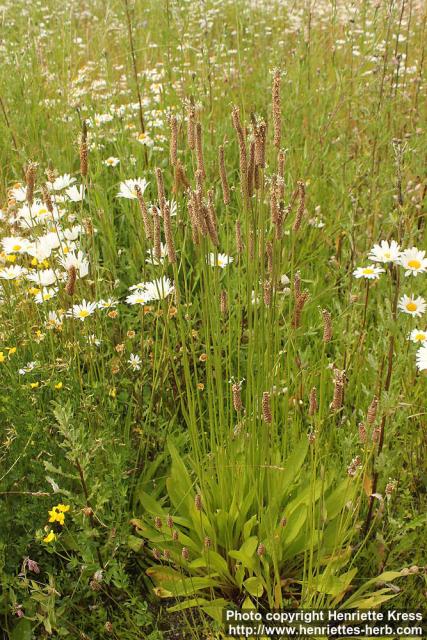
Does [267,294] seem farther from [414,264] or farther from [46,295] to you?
[46,295]

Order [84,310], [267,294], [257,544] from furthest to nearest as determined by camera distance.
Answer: [84,310], [257,544], [267,294]

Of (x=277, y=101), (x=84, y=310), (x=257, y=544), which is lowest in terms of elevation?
(x=257, y=544)

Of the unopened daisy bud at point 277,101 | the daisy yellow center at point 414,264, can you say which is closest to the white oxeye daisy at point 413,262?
the daisy yellow center at point 414,264

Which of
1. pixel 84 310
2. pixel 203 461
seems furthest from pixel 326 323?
pixel 84 310

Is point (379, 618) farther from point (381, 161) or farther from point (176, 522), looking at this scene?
point (381, 161)

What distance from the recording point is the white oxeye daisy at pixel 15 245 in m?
2.23

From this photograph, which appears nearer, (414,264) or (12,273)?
(414,264)

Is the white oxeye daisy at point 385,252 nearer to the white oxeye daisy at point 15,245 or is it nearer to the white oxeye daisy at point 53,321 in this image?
the white oxeye daisy at point 53,321

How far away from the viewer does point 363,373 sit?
2.15 metres

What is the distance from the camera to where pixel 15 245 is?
7.41 ft

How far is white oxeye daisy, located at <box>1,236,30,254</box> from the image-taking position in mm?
2230

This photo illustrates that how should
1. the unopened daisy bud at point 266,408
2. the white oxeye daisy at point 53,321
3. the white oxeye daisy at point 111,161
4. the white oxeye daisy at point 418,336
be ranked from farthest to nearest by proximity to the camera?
1. the white oxeye daisy at point 111,161
2. the white oxeye daisy at point 53,321
3. the white oxeye daisy at point 418,336
4. the unopened daisy bud at point 266,408

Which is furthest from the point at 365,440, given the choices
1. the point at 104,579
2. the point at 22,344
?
the point at 22,344

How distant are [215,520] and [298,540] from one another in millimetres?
221
